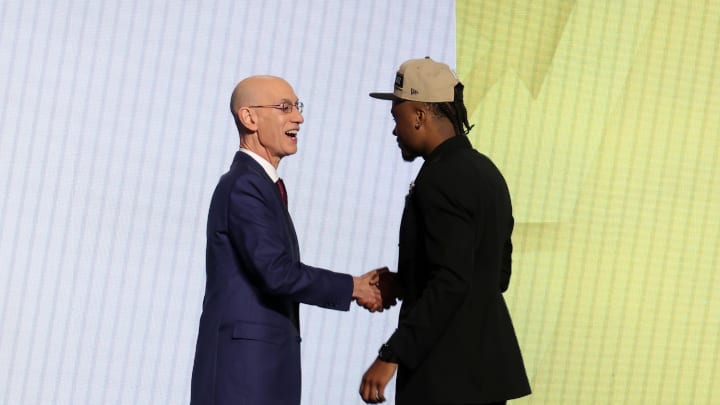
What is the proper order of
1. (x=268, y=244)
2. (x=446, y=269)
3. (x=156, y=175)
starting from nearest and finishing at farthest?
(x=446, y=269), (x=268, y=244), (x=156, y=175)

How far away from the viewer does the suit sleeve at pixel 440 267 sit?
2.09 metres

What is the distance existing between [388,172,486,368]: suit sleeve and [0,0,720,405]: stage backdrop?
2.41 meters

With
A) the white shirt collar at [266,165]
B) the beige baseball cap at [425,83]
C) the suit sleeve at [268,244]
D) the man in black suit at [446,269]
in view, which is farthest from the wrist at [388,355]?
the white shirt collar at [266,165]

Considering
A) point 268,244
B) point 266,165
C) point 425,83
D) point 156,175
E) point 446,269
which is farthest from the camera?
point 156,175

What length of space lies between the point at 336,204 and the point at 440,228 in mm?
2442

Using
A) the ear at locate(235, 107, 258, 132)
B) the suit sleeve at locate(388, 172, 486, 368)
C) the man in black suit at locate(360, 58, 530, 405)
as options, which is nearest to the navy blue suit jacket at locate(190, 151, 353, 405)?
the ear at locate(235, 107, 258, 132)

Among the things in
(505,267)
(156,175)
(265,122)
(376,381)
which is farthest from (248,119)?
(156,175)

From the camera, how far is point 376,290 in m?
2.66

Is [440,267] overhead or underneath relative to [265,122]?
underneath

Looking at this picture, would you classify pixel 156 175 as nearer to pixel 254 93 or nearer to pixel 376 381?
pixel 254 93

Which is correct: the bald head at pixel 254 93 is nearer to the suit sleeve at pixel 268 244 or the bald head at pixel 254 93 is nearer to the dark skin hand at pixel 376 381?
the suit sleeve at pixel 268 244

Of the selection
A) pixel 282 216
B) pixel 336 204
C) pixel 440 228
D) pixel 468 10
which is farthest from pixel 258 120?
pixel 468 10

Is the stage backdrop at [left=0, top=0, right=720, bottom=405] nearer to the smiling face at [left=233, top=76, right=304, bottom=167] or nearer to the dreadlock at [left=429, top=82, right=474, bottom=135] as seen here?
the smiling face at [left=233, top=76, right=304, bottom=167]

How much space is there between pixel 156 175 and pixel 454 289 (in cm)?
261
